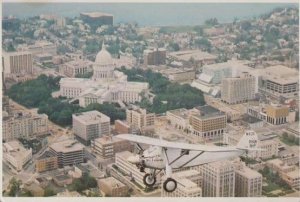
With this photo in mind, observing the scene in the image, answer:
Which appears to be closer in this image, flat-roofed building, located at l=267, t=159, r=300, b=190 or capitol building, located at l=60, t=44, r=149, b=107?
flat-roofed building, located at l=267, t=159, r=300, b=190

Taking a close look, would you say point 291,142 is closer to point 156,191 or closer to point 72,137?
point 156,191

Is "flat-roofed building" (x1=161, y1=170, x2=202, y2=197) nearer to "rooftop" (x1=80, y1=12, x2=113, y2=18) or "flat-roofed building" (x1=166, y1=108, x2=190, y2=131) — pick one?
"flat-roofed building" (x1=166, y1=108, x2=190, y2=131)

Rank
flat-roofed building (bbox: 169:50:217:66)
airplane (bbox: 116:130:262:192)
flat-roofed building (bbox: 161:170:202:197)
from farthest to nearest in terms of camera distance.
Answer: flat-roofed building (bbox: 169:50:217:66) < flat-roofed building (bbox: 161:170:202:197) < airplane (bbox: 116:130:262:192)

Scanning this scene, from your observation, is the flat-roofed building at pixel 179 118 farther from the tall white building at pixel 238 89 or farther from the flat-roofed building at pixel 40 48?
the flat-roofed building at pixel 40 48

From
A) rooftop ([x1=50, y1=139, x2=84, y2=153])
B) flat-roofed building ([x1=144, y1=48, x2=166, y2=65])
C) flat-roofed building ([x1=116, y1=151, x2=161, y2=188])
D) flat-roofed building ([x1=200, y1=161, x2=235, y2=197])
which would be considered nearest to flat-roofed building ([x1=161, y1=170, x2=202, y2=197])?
flat-roofed building ([x1=200, y1=161, x2=235, y2=197])

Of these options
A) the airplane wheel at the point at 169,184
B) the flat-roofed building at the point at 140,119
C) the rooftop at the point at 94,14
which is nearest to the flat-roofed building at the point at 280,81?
the flat-roofed building at the point at 140,119

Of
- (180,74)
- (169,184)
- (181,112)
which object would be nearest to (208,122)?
(181,112)

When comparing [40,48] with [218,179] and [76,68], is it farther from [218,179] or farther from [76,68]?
[218,179]

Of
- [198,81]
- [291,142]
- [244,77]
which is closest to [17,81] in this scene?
[198,81]
